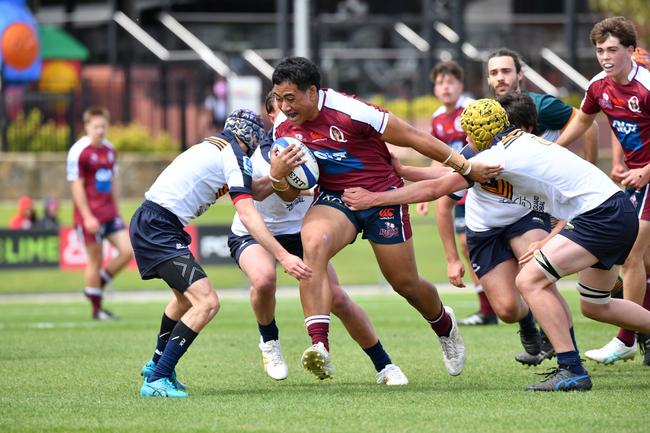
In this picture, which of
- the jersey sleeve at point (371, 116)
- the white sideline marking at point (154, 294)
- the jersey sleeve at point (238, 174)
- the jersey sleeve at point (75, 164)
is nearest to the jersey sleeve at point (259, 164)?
the jersey sleeve at point (238, 174)

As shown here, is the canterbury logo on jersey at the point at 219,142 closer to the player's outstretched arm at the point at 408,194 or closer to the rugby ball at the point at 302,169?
the rugby ball at the point at 302,169

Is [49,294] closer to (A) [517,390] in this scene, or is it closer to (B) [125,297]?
(B) [125,297]

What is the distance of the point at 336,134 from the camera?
8180mm

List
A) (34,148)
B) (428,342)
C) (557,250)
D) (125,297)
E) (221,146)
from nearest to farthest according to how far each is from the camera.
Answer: (557,250) → (221,146) → (428,342) → (125,297) → (34,148)

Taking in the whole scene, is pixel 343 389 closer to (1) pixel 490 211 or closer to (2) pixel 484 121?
(1) pixel 490 211

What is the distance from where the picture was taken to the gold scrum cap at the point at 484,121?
25.6 ft

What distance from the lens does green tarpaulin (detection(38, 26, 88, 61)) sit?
29250 millimetres

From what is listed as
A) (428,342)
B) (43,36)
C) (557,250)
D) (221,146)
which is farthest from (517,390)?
(43,36)

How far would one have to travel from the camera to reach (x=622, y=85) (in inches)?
366

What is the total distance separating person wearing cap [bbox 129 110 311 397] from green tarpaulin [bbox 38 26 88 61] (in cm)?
2148

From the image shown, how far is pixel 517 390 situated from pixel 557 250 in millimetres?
1004

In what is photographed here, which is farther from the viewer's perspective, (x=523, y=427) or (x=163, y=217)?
(x=163, y=217)

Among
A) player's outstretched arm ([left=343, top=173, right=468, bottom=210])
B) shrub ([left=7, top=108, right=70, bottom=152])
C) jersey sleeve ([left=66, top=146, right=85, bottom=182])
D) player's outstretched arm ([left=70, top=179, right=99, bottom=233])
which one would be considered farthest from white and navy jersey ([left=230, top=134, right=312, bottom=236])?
shrub ([left=7, top=108, right=70, bottom=152])

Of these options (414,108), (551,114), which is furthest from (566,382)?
(414,108)
